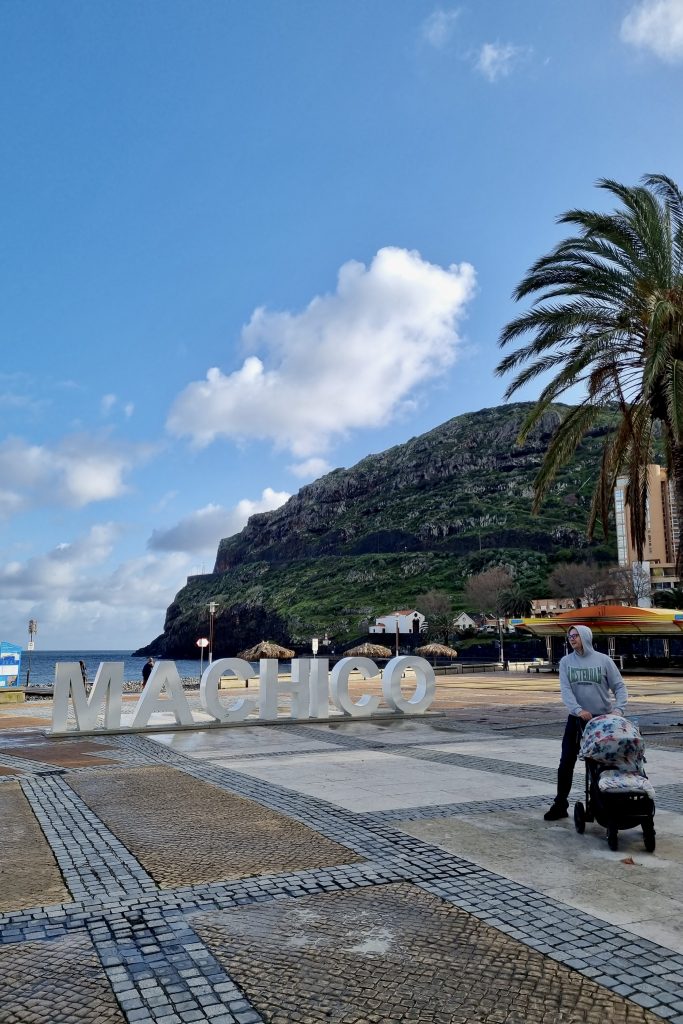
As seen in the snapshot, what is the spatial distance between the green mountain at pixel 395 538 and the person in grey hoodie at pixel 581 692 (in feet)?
288

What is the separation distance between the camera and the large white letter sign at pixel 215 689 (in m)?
14.1

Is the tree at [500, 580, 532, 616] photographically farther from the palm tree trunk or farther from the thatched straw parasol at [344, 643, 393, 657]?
the palm tree trunk

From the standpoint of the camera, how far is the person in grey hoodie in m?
6.11

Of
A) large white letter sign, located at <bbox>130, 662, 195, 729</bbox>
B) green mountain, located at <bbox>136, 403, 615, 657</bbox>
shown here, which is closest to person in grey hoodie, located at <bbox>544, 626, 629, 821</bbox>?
large white letter sign, located at <bbox>130, 662, 195, 729</bbox>

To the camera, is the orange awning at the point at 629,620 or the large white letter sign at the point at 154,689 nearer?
the large white letter sign at the point at 154,689

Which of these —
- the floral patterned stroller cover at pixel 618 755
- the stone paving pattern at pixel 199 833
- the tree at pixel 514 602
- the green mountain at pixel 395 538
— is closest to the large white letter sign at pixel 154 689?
the stone paving pattern at pixel 199 833

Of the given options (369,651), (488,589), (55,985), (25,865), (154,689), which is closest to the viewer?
(55,985)

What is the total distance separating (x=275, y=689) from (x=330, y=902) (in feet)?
36.3

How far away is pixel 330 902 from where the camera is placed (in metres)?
4.38

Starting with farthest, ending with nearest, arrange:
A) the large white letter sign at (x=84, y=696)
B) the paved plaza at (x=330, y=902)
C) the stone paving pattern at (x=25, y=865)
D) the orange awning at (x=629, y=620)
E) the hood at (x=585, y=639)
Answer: the orange awning at (x=629, y=620) → the large white letter sign at (x=84, y=696) → the hood at (x=585, y=639) → the stone paving pattern at (x=25, y=865) → the paved plaza at (x=330, y=902)

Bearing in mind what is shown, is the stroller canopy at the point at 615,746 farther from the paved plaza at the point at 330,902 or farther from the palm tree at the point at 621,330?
the palm tree at the point at 621,330

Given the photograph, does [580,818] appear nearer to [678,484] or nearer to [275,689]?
[678,484]

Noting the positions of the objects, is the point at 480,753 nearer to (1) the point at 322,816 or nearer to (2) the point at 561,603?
(1) the point at 322,816

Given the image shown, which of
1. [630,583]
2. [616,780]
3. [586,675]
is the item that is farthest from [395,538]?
[616,780]
